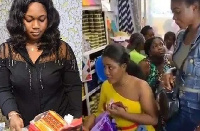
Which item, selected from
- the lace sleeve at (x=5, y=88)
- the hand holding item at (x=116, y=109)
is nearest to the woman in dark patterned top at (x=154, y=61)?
the hand holding item at (x=116, y=109)

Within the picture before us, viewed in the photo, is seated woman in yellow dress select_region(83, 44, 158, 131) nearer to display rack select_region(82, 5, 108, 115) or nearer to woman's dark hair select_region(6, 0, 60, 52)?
display rack select_region(82, 5, 108, 115)

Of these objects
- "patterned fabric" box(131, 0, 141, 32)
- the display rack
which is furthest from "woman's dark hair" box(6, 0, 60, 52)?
"patterned fabric" box(131, 0, 141, 32)

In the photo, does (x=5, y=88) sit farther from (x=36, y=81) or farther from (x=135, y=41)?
(x=135, y=41)

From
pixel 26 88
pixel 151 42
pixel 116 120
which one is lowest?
pixel 116 120

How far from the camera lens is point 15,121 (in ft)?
2.32

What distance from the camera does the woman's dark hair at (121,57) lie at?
72 cm

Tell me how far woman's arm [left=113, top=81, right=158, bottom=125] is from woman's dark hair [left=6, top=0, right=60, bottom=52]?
265 mm

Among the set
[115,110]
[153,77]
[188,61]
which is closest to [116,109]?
[115,110]

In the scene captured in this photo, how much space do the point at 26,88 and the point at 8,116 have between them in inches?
3.5

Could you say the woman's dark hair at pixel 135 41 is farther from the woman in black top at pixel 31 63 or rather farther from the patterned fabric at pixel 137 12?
the woman in black top at pixel 31 63

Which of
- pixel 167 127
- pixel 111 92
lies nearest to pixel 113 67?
pixel 111 92

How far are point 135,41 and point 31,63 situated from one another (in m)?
0.28

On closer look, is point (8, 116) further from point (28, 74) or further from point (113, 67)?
point (113, 67)

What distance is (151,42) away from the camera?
27.9 inches
